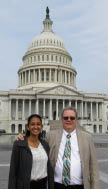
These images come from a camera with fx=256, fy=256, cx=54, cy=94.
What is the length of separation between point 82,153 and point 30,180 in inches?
41.2

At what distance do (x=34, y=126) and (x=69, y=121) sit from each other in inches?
26.7

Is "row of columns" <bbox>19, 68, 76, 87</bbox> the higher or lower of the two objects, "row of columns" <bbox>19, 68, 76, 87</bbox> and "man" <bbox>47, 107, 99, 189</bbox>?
the higher

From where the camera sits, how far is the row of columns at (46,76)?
3707 inches

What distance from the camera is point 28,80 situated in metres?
95.6

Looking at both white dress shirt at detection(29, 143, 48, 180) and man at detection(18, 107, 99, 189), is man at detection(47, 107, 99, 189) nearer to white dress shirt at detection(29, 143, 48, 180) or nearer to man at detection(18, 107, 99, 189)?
man at detection(18, 107, 99, 189)

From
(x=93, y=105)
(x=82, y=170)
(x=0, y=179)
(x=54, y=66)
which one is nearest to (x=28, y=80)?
(x=54, y=66)

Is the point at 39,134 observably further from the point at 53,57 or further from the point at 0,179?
the point at 53,57

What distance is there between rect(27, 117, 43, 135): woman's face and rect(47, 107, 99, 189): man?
37cm

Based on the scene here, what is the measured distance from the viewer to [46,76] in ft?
313

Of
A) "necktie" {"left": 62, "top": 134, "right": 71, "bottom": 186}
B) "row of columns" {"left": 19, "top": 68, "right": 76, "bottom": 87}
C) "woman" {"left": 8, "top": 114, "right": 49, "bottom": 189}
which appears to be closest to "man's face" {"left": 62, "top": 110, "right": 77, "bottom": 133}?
"necktie" {"left": 62, "top": 134, "right": 71, "bottom": 186}

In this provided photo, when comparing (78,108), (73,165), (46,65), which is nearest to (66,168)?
(73,165)

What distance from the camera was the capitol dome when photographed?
9400 cm

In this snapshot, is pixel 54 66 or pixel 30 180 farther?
pixel 54 66

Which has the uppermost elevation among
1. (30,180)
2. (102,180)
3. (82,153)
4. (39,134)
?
(39,134)
